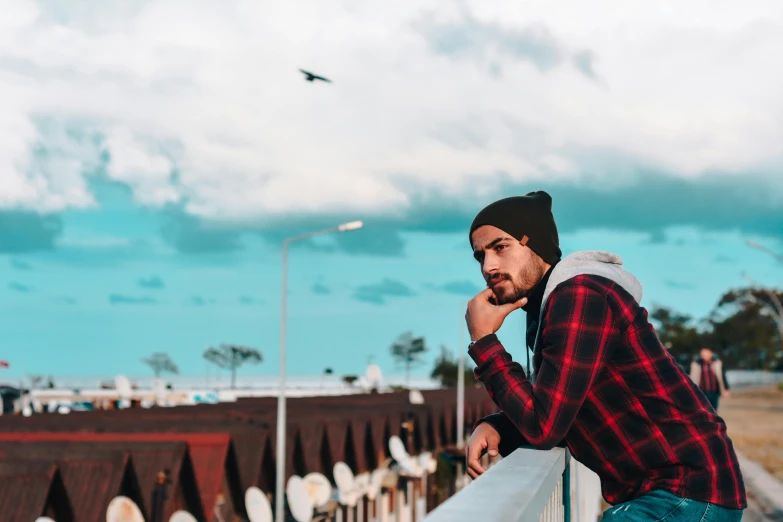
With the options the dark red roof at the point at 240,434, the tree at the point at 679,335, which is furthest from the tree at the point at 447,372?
the dark red roof at the point at 240,434

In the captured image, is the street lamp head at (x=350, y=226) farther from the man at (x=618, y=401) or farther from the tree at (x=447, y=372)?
the tree at (x=447, y=372)

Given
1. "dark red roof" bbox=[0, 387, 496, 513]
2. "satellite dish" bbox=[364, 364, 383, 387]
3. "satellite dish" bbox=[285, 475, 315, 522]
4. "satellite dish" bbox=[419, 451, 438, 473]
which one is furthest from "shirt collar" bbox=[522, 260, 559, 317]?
"satellite dish" bbox=[364, 364, 383, 387]

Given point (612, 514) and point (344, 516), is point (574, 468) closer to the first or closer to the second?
point (612, 514)

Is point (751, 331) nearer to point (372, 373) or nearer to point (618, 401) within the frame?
point (372, 373)

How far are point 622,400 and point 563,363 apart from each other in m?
0.25

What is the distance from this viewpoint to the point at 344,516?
3183cm

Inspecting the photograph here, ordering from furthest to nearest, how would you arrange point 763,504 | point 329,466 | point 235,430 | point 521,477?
point 329,466
point 235,430
point 763,504
point 521,477

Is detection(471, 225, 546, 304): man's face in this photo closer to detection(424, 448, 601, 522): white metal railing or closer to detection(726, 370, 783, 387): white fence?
detection(424, 448, 601, 522): white metal railing

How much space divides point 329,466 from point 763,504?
64.0 ft

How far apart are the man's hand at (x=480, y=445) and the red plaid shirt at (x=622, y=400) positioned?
1.88 feet

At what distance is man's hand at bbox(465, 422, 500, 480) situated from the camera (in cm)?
357

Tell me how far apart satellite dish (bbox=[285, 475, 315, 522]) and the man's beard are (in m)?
21.6

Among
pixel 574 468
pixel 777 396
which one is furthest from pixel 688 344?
pixel 574 468

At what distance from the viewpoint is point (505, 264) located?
10.5ft
